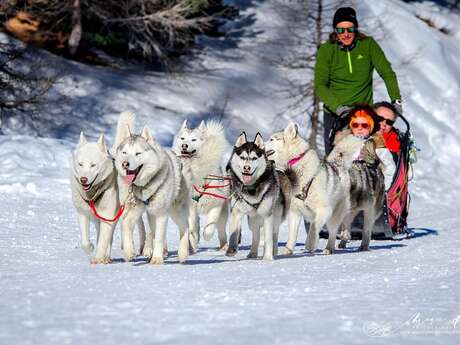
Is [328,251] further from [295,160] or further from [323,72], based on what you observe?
[323,72]

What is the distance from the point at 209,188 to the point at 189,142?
48 centimetres

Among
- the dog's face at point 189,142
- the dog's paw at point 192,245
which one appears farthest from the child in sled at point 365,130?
the dog's paw at point 192,245

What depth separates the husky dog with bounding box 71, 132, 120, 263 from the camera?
6520mm

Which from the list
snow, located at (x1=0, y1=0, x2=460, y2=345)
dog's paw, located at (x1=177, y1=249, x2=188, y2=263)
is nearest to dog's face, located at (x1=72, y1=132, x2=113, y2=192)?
snow, located at (x1=0, y1=0, x2=460, y2=345)

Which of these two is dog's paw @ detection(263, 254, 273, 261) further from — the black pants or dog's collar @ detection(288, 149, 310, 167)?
the black pants

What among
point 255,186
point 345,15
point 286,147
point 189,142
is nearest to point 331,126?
point 345,15

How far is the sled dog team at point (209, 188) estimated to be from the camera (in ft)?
21.6

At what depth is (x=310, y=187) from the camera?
24.9ft

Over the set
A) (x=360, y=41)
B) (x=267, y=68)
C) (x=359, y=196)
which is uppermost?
(x=267, y=68)

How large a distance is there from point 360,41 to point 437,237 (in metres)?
2.09

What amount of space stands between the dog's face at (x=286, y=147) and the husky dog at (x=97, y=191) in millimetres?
1634

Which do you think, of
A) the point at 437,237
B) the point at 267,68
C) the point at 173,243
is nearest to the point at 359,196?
the point at 437,237

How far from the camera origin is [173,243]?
8.93 metres

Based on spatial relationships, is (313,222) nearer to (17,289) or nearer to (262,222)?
(262,222)
